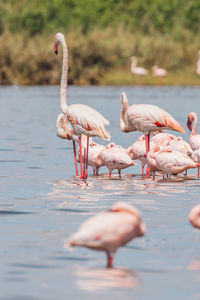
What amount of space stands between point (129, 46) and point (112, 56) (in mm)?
1646

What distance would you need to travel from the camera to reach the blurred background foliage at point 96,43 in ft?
Result: 181

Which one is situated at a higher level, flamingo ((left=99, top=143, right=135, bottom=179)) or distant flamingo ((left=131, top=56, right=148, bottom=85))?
distant flamingo ((left=131, top=56, right=148, bottom=85))

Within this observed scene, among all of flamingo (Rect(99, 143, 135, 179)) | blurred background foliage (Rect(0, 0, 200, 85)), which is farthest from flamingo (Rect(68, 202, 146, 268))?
blurred background foliage (Rect(0, 0, 200, 85))

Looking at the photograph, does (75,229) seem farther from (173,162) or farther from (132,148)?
(132,148)

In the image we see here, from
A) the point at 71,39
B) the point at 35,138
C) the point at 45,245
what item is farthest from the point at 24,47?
the point at 45,245

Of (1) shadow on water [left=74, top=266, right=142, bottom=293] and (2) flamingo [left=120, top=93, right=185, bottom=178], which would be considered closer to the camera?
(1) shadow on water [left=74, top=266, right=142, bottom=293]

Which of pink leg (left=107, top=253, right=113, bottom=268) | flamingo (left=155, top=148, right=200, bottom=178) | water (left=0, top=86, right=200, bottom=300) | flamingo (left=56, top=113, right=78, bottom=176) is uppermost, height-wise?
flamingo (left=56, top=113, right=78, bottom=176)

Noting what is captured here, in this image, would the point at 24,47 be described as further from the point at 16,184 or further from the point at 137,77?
the point at 16,184

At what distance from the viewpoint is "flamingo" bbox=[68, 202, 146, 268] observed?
21.9ft

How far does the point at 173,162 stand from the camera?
13039 millimetres

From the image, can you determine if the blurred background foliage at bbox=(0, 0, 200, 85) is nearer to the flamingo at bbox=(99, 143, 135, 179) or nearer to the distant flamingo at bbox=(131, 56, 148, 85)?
the distant flamingo at bbox=(131, 56, 148, 85)

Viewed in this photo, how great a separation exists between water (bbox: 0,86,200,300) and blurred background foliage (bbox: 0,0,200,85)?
37.6m

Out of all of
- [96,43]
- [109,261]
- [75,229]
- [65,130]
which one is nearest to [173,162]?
[65,130]

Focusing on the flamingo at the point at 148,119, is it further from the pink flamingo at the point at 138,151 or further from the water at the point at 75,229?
the water at the point at 75,229
